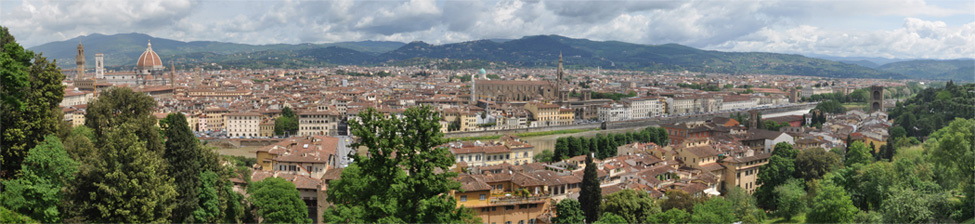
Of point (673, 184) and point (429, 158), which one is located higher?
point (429, 158)

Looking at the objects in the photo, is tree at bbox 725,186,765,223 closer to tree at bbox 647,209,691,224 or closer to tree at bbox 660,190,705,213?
tree at bbox 660,190,705,213

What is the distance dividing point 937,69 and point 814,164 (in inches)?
6651

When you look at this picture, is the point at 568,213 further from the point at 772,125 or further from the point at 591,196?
the point at 772,125

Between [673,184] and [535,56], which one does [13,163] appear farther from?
[535,56]

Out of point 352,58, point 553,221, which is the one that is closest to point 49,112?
point 553,221

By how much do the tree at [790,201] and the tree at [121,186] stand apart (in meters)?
12.3

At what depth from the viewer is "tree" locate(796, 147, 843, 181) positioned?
18344 mm

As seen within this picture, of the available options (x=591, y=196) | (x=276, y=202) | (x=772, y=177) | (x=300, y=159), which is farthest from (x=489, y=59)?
(x=276, y=202)

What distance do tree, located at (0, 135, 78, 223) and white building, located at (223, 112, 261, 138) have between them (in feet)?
92.0

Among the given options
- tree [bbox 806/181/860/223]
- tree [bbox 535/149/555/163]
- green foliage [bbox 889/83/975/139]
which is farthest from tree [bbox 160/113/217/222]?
green foliage [bbox 889/83/975/139]

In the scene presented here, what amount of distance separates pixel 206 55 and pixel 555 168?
165m

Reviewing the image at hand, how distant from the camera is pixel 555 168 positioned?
18281 mm

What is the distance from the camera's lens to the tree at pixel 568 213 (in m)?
12.6

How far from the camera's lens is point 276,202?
11.6 meters
